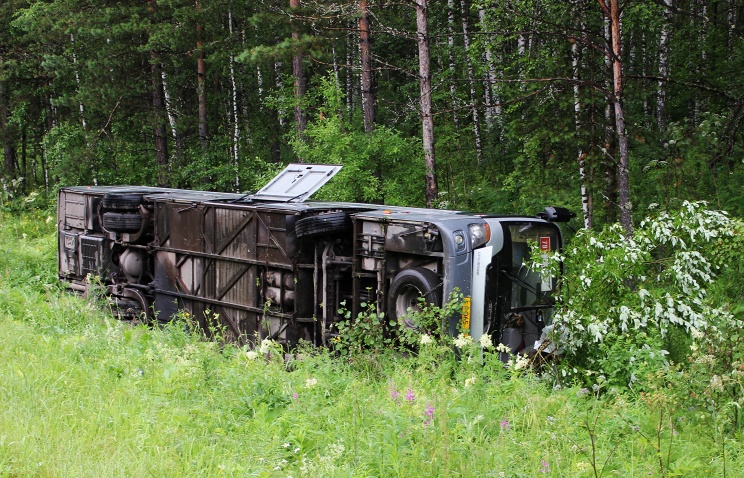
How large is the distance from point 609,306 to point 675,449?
2645 millimetres

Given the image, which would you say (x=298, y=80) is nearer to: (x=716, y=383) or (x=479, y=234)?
(x=479, y=234)

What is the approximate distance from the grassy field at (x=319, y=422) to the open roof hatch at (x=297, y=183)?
383 centimetres

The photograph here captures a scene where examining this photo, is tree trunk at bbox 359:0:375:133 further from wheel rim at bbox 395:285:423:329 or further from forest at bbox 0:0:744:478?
wheel rim at bbox 395:285:423:329

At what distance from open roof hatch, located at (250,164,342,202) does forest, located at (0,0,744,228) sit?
100 inches

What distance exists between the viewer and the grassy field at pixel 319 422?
4512 millimetres

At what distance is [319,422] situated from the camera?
5.31 meters

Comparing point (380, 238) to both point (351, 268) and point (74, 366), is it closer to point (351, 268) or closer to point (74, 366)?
point (351, 268)

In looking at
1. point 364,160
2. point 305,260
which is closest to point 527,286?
point 305,260

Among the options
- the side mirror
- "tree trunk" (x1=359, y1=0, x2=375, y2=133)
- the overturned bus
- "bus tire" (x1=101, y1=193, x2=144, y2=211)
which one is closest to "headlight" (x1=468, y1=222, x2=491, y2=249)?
the overturned bus

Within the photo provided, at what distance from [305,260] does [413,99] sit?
12.3 meters

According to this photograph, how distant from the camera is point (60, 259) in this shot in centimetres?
1384

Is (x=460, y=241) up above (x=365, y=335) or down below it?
above

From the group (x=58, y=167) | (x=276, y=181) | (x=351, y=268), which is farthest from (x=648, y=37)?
(x=58, y=167)

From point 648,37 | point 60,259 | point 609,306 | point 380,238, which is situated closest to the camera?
point 609,306
